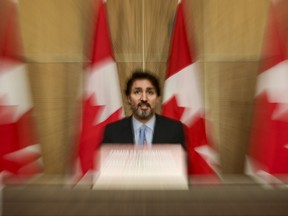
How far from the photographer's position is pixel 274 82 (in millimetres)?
2736

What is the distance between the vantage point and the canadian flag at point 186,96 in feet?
9.34

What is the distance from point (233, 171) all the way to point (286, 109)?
78 centimetres

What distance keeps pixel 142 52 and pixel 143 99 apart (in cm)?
69

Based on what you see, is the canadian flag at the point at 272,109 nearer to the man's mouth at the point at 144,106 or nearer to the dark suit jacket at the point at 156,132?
the dark suit jacket at the point at 156,132

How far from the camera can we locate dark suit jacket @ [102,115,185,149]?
8.21ft

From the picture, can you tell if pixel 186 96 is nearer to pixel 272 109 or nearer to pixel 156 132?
pixel 156 132

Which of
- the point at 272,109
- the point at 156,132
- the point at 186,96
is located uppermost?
the point at 186,96

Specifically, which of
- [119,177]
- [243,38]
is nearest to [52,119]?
[243,38]

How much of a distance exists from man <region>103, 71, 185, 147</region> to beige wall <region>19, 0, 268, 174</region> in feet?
1.67

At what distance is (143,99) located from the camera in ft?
8.71

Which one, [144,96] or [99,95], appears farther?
[99,95]

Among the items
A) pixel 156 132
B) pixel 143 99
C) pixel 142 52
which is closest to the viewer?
pixel 156 132

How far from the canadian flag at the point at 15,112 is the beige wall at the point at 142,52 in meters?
0.21

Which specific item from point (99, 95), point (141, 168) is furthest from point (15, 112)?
point (141, 168)
